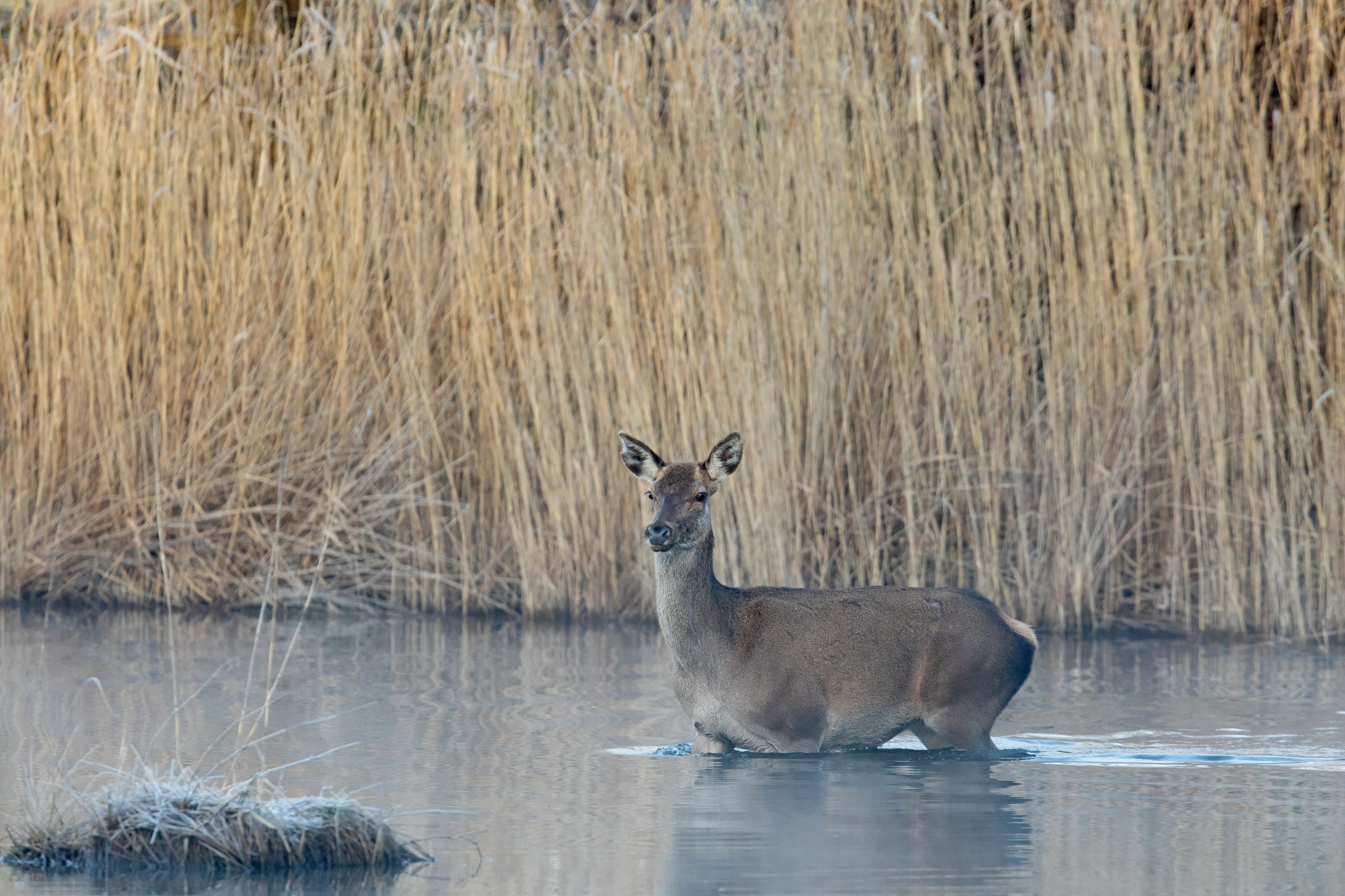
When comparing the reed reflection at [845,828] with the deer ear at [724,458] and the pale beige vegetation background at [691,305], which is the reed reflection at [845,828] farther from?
the pale beige vegetation background at [691,305]

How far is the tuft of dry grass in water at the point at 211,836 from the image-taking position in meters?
4.40

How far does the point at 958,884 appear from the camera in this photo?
420cm

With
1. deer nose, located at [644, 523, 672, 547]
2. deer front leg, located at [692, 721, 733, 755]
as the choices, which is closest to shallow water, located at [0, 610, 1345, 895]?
deer front leg, located at [692, 721, 733, 755]

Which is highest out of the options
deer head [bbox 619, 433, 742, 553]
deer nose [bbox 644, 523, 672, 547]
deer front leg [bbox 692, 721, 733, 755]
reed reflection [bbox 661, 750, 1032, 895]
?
deer head [bbox 619, 433, 742, 553]

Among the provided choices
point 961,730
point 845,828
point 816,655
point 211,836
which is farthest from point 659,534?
point 211,836

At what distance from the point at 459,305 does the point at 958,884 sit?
230 inches

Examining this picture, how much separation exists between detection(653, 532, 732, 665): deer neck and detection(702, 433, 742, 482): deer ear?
21cm

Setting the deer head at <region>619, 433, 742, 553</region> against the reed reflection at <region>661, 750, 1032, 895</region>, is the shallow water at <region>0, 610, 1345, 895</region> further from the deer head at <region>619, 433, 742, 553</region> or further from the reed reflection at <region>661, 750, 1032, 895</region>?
the deer head at <region>619, 433, 742, 553</region>

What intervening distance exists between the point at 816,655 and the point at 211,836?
7.62ft

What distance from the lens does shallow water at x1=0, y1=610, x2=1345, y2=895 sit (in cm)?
436

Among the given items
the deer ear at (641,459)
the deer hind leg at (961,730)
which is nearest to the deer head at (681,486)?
the deer ear at (641,459)

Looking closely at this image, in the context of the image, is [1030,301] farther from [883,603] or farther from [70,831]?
[70,831]

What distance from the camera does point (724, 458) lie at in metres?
6.45

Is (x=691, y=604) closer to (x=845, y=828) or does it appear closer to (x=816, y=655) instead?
(x=816, y=655)
